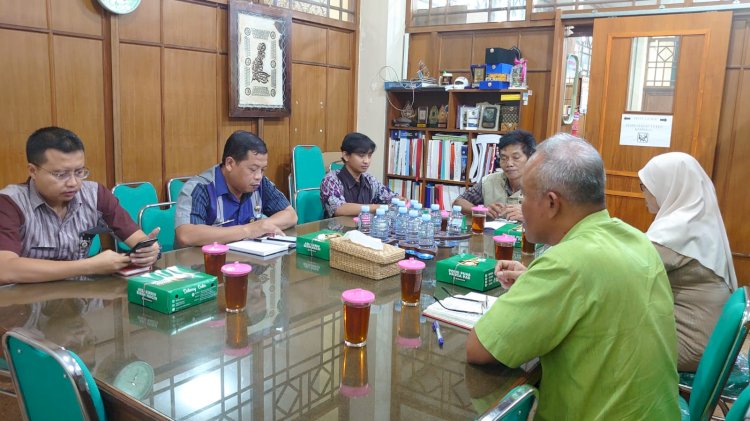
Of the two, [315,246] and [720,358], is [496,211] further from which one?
[720,358]

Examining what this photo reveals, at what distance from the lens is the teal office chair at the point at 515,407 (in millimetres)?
991

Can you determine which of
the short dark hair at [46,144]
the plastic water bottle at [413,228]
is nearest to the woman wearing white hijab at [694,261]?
the plastic water bottle at [413,228]

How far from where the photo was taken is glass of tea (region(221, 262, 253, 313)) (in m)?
1.61

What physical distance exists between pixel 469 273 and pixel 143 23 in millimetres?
3031

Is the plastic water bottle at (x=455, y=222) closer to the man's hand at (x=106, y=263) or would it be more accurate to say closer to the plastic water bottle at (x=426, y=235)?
the plastic water bottle at (x=426, y=235)

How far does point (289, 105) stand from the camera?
4824mm

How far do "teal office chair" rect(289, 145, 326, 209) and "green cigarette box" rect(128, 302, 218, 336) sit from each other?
3083mm

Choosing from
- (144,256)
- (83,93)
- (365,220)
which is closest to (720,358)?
(365,220)

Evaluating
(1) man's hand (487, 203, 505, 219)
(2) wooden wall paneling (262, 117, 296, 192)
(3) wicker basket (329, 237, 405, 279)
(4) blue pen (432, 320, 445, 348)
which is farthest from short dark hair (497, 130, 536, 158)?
(2) wooden wall paneling (262, 117, 296, 192)

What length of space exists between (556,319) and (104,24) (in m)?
3.49

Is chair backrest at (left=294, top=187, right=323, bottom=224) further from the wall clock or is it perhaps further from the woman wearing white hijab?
the woman wearing white hijab

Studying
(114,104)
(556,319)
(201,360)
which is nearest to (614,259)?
(556,319)

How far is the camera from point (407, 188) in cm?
551

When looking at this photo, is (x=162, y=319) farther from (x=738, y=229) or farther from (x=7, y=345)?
(x=738, y=229)
